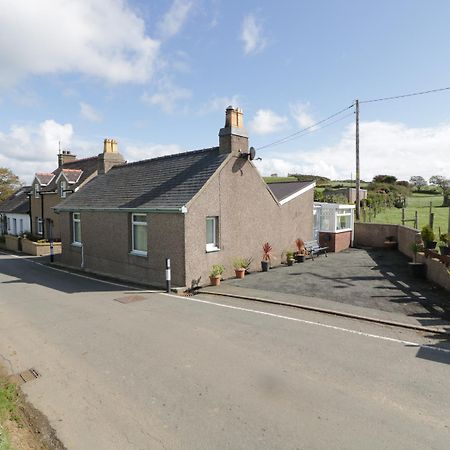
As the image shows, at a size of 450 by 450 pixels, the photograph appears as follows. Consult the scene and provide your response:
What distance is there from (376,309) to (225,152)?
8606 mm

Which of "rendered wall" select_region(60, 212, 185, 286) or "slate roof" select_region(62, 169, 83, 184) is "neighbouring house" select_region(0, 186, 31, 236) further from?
"rendered wall" select_region(60, 212, 185, 286)

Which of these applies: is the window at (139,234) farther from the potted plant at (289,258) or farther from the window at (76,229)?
the potted plant at (289,258)

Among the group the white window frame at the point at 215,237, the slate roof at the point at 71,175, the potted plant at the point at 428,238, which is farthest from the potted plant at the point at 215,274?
the slate roof at the point at 71,175

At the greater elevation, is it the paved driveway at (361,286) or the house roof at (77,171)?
the house roof at (77,171)

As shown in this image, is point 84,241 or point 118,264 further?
point 84,241

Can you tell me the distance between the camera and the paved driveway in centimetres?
1032

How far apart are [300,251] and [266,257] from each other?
9.79 feet

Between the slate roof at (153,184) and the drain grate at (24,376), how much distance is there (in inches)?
304

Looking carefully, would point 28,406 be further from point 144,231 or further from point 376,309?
point 144,231

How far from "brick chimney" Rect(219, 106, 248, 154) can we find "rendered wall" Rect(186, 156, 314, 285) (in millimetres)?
561

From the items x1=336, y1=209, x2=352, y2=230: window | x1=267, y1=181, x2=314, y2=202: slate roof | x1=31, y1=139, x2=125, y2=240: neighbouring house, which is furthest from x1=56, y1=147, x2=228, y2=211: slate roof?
x1=336, y1=209, x2=352, y2=230: window

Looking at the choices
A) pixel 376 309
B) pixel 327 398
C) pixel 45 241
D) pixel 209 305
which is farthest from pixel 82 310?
pixel 45 241

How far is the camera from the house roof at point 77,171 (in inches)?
1118

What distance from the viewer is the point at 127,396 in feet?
18.4
